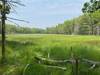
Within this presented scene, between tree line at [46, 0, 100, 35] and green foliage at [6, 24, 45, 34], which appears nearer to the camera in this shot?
green foliage at [6, 24, 45, 34]

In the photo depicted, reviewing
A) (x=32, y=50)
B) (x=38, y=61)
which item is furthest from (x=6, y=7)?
(x=38, y=61)

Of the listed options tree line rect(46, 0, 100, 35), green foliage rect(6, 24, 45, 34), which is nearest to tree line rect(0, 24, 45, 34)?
green foliage rect(6, 24, 45, 34)

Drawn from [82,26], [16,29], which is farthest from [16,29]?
[82,26]

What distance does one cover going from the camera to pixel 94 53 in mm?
7301

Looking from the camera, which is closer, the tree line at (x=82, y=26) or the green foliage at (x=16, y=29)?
the green foliage at (x=16, y=29)

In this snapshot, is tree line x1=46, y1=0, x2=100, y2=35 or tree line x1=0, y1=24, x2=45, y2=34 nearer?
tree line x1=0, y1=24, x2=45, y2=34

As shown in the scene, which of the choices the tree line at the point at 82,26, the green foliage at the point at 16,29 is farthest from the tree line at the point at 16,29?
the tree line at the point at 82,26

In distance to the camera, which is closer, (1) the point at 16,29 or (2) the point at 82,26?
(1) the point at 16,29

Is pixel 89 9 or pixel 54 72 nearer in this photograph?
pixel 54 72

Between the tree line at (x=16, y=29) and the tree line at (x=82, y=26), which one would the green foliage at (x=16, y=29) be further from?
the tree line at (x=82, y=26)

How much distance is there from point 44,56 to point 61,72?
0.97m

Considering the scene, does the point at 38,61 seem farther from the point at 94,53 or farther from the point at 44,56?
the point at 94,53

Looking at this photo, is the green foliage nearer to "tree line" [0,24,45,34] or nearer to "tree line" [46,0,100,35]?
"tree line" [0,24,45,34]

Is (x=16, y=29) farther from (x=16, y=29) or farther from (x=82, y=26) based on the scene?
(x=82, y=26)
